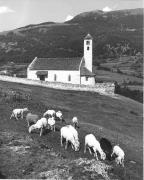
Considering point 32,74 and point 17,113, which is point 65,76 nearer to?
point 32,74

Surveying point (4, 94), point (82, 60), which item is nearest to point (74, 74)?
point (82, 60)

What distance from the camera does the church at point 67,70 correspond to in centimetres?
10719

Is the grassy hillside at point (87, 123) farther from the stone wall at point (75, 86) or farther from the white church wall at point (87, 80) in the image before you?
the white church wall at point (87, 80)

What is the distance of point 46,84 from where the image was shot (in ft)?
318

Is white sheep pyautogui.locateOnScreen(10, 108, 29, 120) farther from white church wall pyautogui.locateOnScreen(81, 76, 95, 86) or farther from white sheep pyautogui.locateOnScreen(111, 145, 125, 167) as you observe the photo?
white church wall pyautogui.locateOnScreen(81, 76, 95, 86)

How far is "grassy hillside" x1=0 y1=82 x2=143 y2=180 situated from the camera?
2940 centimetres

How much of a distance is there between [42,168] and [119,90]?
86970mm

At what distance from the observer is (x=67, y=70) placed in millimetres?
108125

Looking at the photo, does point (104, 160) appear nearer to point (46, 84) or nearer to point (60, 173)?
point (60, 173)

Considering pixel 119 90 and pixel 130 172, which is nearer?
pixel 130 172

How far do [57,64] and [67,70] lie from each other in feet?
15.8

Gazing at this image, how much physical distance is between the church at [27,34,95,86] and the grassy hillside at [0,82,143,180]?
14809 millimetres

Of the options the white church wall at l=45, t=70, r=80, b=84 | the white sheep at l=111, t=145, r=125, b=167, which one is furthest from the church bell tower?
the white sheep at l=111, t=145, r=125, b=167

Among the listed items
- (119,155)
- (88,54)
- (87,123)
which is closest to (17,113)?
(87,123)
